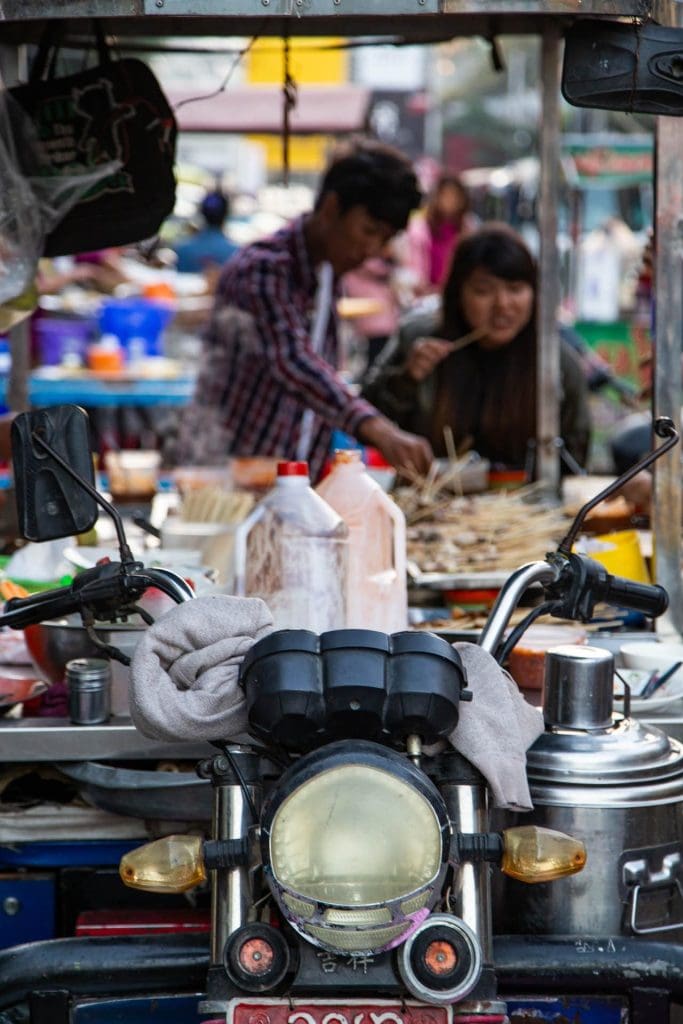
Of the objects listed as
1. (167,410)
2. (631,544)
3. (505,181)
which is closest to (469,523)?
(631,544)

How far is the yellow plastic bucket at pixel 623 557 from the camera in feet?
10.5

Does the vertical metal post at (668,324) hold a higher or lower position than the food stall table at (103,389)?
higher

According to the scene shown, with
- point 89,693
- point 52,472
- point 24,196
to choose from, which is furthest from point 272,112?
point 52,472

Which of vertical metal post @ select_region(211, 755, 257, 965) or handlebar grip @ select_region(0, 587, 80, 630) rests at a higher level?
handlebar grip @ select_region(0, 587, 80, 630)

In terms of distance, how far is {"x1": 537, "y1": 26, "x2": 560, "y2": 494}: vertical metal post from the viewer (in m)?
4.83

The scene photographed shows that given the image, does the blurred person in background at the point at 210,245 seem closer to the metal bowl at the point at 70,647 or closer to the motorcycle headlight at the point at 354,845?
the metal bowl at the point at 70,647

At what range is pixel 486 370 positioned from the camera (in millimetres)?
5781

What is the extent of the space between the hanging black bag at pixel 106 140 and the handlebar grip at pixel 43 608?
5.87 ft

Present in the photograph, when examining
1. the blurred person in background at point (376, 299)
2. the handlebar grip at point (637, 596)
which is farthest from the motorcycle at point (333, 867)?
the blurred person in background at point (376, 299)

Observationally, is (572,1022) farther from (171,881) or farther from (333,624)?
(333,624)

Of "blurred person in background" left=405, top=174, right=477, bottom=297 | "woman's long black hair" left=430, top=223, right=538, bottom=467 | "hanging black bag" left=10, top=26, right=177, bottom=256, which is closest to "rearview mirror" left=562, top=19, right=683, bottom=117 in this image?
"hanging black bag" left=10, top=26, right=177, bottom=256

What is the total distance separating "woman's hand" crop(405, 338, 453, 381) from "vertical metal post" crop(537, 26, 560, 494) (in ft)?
2.77

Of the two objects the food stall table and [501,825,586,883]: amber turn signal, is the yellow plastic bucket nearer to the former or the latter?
[501,825,586,883]: amber turn signal

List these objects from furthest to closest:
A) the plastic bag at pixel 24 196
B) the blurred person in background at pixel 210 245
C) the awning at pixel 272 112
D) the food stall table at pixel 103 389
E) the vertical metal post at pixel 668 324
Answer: the blurred person in background at pixel 210 245 → the awning at pixel 272 112 → the food stall table at pixel 103 389 → the plastic bag at pixel 24 196 → the vertical metal post at pixel 668 324
